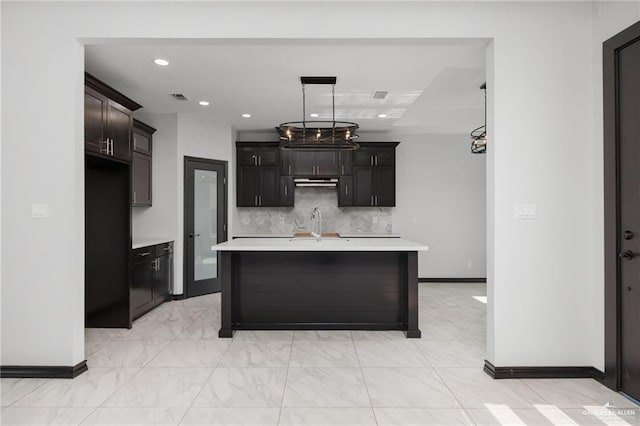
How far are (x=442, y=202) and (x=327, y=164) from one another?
7.26 ft

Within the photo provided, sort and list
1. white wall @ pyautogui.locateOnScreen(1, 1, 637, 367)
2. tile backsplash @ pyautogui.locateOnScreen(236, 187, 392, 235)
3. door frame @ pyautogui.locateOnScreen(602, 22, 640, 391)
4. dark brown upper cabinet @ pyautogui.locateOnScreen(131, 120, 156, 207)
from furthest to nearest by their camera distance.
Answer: tile backsplash @ pyautogui.locateOnScreen(236, 187, 392, 235) < dark brown upper cabinet @ pyautogui.locateOnScreen(131, 120, 156, 207) < white wall @ pyautogui.locateOnScreen(1, 1, 637, 367) < door frame @ pyautogui.locateOnScreen(602, 22, 640, 391)

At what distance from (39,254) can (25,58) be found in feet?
4.81

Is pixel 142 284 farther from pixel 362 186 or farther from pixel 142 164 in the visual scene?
pixel 362 186

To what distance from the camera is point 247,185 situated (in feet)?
22.3

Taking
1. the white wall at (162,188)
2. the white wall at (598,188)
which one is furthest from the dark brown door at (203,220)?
the white wall at (598,188)

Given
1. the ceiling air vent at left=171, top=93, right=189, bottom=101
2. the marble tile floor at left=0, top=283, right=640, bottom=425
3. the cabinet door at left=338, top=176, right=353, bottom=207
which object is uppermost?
the ceiling air vent at left=171, top=93, right=189, bottom=101

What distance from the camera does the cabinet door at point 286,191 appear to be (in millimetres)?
6828

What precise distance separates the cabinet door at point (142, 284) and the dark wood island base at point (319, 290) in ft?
4.22

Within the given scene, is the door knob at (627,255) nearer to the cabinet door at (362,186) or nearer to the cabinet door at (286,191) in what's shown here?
the cabinet door at (362,186)

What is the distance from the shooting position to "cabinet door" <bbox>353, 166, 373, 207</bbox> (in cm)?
686

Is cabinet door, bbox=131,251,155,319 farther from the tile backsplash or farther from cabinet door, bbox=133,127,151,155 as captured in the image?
the tile backsplash

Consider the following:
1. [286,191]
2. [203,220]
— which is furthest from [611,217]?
[203,220]

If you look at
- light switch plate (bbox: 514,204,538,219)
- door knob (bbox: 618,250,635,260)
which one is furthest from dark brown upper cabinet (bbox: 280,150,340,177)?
door knob (bbox: 618,250,635,260)

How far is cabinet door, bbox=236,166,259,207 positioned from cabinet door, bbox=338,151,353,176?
Answer: 1.41 metres
